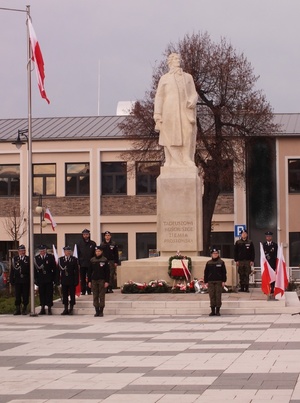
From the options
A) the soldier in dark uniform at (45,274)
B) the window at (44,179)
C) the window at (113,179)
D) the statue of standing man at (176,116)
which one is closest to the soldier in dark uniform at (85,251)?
the soldier in dark uniform at (45,274)

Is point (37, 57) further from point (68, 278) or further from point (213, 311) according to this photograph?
point (213, 311)

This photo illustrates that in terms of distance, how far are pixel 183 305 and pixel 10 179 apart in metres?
38.0

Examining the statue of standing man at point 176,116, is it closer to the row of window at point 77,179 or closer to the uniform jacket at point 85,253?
the uniform jacket at point 85,253

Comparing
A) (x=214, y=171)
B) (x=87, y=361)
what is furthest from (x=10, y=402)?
(x=214, y=171)

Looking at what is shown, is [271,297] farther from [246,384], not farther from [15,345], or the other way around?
[246,384]

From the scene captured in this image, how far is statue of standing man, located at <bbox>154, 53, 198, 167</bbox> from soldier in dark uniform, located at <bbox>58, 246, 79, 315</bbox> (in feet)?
20.7

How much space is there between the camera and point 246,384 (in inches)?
504

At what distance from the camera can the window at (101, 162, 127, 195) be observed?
208ft

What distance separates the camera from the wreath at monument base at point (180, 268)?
99.8 feet

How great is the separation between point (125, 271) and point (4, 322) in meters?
6.58

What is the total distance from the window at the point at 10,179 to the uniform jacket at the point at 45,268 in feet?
119

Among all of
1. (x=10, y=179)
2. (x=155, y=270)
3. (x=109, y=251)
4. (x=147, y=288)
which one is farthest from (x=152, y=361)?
(x=10, y=179)

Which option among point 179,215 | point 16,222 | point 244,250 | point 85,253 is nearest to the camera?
point 85,253

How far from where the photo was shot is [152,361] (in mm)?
15633
